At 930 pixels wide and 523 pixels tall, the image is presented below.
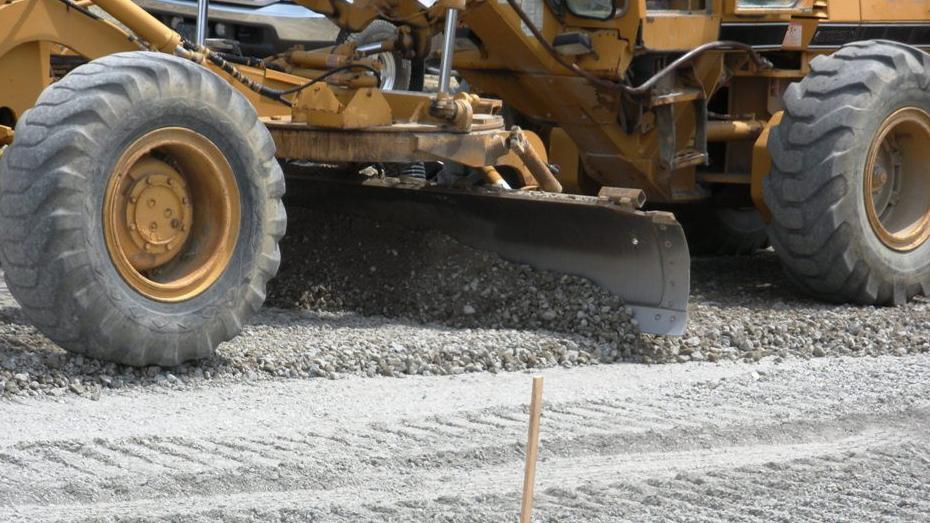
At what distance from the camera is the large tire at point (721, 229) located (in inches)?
407

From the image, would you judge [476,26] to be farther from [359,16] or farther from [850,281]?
[850,281]

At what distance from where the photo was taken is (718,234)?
1041cm

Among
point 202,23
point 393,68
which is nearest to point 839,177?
point 393,68

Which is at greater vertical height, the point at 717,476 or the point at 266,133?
the point at 266,133

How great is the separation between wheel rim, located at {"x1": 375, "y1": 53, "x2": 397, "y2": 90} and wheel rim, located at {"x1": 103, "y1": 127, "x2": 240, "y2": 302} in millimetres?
1773

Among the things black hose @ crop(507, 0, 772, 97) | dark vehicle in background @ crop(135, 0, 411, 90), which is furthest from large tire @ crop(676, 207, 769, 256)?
dark vehicle in background @ crop(135, 0, 411, 90)

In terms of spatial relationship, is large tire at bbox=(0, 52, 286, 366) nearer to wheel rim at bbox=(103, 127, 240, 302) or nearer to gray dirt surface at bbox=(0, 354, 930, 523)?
wheel rim at bbox=(103, 127, 240, 302)

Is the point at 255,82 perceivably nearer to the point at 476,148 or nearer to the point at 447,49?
the point at 447,49

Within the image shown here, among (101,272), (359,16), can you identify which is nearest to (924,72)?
(359,16)

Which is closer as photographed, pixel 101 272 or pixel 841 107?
pixel 101 272

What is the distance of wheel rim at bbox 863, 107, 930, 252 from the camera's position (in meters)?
8.88

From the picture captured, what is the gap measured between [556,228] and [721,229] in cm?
285

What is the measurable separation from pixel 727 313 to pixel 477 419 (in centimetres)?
265

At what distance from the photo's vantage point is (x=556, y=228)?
7.82 meters
